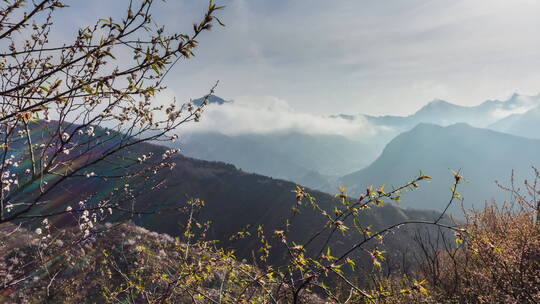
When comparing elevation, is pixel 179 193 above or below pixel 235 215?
above

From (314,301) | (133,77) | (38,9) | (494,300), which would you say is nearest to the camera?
(38,9)

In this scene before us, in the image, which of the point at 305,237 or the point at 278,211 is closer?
the point at 305,237

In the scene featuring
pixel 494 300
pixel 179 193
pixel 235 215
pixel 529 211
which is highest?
pixel 529 211

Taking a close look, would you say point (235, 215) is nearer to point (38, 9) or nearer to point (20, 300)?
point (20, 300)

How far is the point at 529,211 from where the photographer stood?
8359mm

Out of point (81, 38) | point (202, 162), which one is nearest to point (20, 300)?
point (81, 38)

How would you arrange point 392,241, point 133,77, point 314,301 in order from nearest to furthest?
point 133,77 → point 314,301 → point 392,241

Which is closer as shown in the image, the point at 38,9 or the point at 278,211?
the point at 38,9

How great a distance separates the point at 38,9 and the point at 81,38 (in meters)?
0.62

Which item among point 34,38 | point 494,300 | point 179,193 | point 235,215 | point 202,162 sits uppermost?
point 34,38

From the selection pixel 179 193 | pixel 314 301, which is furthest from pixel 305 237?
pixel 314 301

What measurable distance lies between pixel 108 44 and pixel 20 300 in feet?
67.6

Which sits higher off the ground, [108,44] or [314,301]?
[108,44]

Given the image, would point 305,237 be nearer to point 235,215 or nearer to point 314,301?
point 235,215
